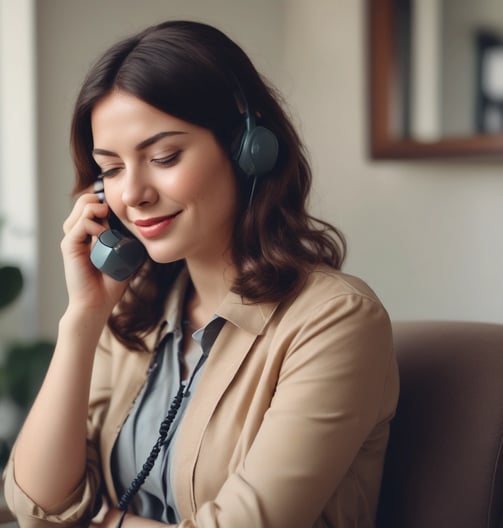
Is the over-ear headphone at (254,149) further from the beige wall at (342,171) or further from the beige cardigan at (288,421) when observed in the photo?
the beige wall at (342,171)

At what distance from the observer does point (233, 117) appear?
1.38 m

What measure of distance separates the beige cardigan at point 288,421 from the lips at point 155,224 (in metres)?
0.17

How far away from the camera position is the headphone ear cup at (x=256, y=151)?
1354 mm

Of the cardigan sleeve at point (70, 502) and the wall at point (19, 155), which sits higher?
the wall at point (19, 155)

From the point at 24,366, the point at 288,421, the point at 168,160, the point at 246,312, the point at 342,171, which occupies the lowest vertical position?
the point at 24,366

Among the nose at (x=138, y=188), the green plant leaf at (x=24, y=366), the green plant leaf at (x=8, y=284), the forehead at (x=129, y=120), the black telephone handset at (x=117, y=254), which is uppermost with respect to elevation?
the forehead at (x=129, y=120)

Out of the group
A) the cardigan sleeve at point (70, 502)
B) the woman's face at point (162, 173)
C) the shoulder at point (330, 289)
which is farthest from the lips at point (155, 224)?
the cardigan sleeve at point (70, 502)

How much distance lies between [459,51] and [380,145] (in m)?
0.36

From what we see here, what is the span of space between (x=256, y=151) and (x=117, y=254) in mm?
322

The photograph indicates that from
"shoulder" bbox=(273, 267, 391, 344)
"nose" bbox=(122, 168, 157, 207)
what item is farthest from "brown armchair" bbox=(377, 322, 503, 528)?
"nose" bbox=(122, 168, 157, 207)

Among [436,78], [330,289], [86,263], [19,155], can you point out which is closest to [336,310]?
[330,289]

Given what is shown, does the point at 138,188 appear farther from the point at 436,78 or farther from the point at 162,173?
the point at 436,78

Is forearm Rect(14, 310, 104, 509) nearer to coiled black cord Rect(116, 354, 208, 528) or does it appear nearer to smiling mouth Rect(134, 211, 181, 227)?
coiled black cord Rect(116, 354, 208, 528)

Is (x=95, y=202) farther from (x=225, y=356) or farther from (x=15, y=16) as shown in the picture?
(x=15, y=16)
